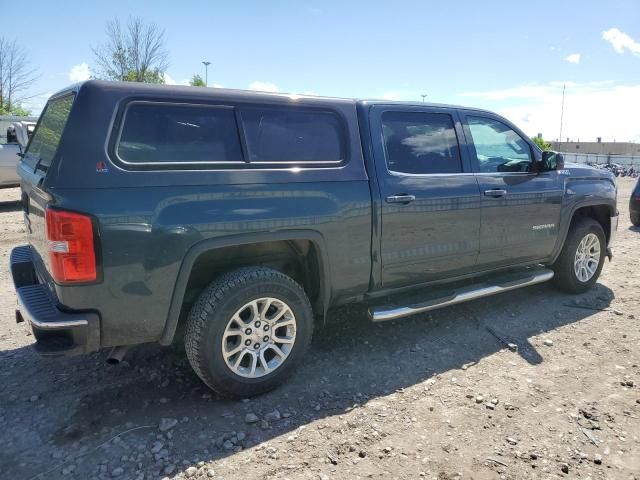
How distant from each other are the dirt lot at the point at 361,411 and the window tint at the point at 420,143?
1492 millimetres

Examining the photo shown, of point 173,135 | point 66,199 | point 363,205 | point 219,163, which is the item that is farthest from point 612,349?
point 66,199

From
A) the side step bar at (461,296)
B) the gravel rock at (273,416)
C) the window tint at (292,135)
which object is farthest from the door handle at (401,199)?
the gravel rock at (273,416)

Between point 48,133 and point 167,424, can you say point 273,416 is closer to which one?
point 167,424

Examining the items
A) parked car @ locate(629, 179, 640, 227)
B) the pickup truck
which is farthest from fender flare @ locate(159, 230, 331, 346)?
parked car @ locate(629, 179, 640, 227)

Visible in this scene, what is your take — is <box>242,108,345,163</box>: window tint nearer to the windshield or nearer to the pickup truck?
the pickup truck

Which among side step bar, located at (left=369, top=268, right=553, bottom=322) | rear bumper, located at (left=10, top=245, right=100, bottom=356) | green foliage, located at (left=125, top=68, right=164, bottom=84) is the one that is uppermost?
green foliage, located at (left=125, top=68, right=164, bottom=84)

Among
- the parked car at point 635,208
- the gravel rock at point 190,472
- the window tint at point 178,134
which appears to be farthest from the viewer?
the parked car at point 635,208

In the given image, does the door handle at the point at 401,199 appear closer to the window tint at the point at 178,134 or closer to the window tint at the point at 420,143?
the window tint at the point at 420,143

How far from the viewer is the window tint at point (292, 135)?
314cm

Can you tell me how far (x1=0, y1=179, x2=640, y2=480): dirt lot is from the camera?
2588mm

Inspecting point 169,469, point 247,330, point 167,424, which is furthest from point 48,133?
point 169,469

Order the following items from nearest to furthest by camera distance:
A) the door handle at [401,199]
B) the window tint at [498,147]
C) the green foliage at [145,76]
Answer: the door handle at [401,199]
the window tint at [498,147]
the green foliage at [145,76]

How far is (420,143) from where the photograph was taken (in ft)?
13.0

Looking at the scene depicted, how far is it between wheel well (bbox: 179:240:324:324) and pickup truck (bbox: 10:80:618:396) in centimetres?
1
